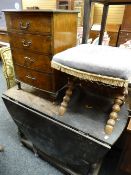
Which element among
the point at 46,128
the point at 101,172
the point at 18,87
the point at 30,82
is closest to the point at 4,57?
the point at 18,87

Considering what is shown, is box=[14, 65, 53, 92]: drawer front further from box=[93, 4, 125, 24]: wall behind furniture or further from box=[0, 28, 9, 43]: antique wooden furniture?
box=[93, 4, 125, 24]: wall behind furniture

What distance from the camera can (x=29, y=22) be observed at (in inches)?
35.3

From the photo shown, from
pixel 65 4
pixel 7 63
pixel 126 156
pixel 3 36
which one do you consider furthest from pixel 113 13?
pixel 126 156

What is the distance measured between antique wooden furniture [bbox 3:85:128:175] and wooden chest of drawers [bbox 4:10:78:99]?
136mm

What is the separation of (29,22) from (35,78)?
1.11 ft

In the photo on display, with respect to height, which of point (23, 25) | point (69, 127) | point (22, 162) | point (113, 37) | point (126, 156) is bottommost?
point (22, 162)

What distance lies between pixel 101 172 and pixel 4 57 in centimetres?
121

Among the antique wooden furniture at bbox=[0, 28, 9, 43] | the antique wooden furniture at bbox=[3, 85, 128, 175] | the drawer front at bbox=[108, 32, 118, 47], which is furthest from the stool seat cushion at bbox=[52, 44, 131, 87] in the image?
the drawer front at bbox=[108, 32, 118, 47]

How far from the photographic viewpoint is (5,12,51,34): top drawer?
840 mm

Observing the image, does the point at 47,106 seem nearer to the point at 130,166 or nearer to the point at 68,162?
the point at 68,162

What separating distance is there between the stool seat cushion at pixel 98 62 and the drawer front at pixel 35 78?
0.17 m

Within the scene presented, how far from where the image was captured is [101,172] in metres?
1.20

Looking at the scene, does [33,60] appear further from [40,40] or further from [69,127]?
[69,127]

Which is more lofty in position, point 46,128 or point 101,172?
point 46,128
